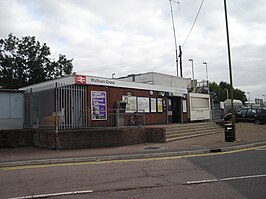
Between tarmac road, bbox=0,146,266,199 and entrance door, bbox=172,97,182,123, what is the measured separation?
17.0m

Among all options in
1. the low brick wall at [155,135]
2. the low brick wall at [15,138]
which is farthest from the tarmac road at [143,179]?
the low brick wall at [15,138]

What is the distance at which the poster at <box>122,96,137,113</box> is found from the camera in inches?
929

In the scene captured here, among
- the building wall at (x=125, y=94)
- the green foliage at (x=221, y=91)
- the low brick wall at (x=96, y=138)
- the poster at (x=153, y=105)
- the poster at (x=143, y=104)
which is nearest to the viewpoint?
the low brick wall at (x=96, y=138)

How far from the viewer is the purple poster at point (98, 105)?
1992 centimetres

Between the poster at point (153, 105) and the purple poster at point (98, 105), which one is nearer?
the purple poster at point (98, 105)

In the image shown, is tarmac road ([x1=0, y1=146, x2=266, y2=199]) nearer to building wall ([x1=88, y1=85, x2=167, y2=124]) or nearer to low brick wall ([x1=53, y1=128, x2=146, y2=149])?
low brick wall ([x1=53, y1=128, x2=146, y2=149])

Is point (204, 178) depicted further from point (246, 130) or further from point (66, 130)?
point (246, 130)

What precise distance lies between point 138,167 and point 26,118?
38.5 ft

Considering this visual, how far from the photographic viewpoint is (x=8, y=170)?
1098cm

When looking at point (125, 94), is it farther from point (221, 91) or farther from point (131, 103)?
point (221, 91)

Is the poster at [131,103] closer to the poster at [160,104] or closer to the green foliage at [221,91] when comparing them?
the poster at [160,104]

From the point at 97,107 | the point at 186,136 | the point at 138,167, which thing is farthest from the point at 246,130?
the point at 138,167

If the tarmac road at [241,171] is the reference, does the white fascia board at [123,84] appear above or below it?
above

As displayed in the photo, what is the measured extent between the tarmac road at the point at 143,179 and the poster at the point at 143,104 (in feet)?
40.8
